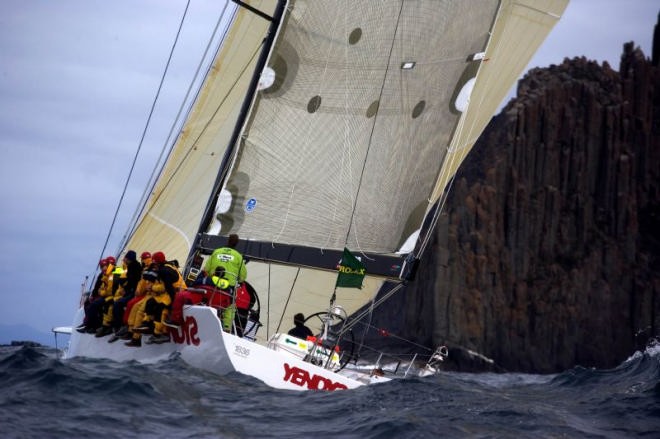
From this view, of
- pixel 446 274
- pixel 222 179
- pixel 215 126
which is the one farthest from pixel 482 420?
pixel 446 274

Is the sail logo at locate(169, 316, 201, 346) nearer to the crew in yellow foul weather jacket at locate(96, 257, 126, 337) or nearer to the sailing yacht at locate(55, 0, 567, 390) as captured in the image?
the crew in yellow foul weather jacket at locate(96, 257, 126, 337)

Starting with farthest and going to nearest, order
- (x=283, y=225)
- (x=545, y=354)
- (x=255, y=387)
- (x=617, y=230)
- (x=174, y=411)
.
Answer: (x=617, y=230) → (x=545, y=354) → (x=283, y=225) → (x=255, y=387) → (x=174, y=411)

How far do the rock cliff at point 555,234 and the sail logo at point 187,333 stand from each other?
41.3 meters

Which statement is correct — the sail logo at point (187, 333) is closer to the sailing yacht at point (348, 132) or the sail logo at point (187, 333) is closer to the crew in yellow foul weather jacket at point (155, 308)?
the crew in yellow foul weather jacket at point (155, 308)

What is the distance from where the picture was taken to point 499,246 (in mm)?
57219

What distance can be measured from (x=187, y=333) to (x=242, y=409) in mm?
2246

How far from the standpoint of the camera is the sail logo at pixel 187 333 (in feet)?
37.2

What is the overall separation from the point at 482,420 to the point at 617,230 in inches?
1991

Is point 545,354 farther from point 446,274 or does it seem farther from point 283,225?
point 283,225

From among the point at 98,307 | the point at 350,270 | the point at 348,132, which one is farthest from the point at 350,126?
the point at 98,307

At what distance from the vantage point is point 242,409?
31.0ft

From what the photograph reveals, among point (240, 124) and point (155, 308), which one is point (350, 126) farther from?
point (155, 308)

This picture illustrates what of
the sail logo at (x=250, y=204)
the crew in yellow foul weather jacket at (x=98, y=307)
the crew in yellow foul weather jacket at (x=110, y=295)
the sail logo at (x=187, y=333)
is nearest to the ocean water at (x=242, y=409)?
the sail logo at (x=187, y=333)

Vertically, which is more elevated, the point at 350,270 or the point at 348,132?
the point at 348,132
